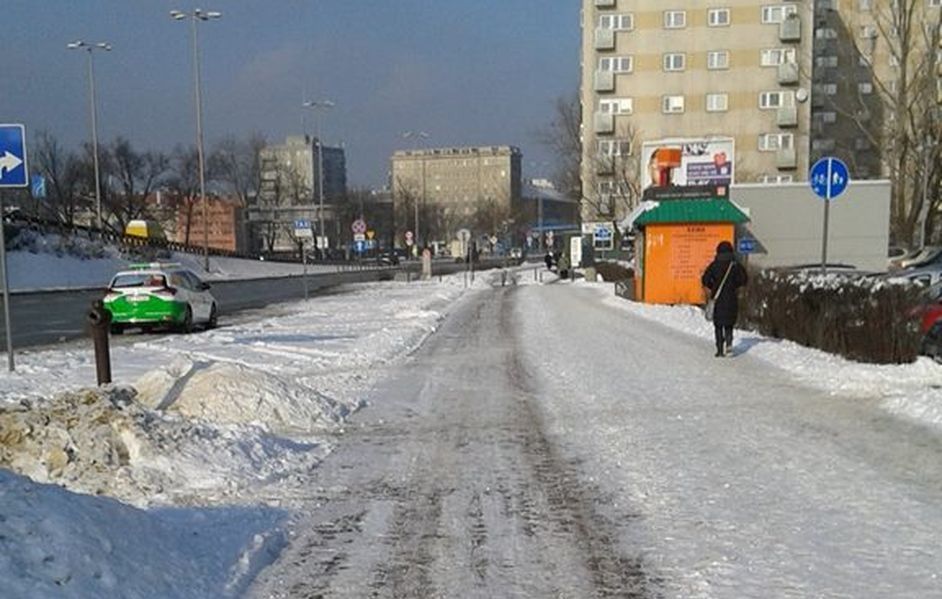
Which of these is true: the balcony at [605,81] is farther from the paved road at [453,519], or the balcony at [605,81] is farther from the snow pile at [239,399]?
the snow pile at [239,399]

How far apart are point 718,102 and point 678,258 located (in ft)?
152

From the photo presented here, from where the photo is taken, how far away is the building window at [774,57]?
63.7 m

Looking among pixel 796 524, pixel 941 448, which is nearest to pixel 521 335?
pixel 941 448

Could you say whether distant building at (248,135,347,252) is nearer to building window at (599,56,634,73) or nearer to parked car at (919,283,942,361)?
building window at (599,56,634,73)

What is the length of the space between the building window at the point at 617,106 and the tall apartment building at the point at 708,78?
0.09 metres

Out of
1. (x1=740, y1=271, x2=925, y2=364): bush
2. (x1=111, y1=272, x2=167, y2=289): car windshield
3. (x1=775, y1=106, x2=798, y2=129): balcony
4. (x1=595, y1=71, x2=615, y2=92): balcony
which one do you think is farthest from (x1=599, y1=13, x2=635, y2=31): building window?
(x1=740, y1=271, x2=925, y2=364): bush

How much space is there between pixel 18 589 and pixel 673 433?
5.75 metres

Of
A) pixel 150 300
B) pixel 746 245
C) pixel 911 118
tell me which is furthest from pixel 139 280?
pixel 911 118

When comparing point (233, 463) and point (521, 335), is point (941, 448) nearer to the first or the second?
point (233, 463)

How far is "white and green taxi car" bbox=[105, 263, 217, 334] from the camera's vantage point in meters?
18.5

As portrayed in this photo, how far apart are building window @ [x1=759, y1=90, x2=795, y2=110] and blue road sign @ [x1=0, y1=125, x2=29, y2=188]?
207ft

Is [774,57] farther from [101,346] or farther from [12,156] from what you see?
[101,346]

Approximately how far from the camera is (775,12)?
210 ft

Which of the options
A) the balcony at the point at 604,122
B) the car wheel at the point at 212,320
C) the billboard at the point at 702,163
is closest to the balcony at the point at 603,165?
the balcony at the point at 604,122
